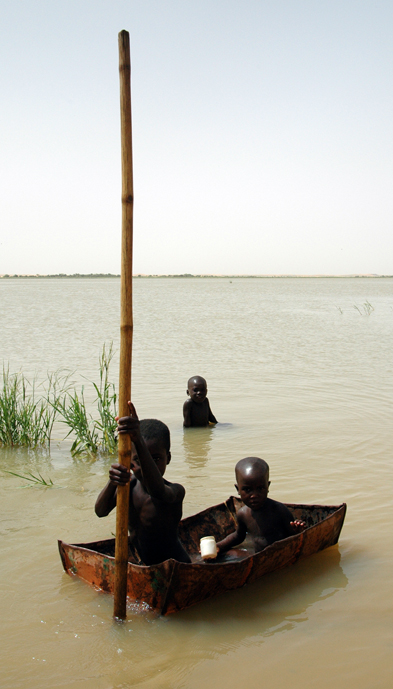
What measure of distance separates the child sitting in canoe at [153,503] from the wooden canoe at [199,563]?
194 millimetres

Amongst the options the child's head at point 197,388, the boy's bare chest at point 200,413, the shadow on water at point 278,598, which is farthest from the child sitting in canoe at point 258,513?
the boy's bare chest at point 200,413

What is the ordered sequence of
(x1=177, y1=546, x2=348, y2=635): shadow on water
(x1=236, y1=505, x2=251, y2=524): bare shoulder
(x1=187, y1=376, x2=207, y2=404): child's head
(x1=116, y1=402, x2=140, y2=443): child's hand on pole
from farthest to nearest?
1. (x1=187, y1=376, x2=207, y2=404): child's head
2. (x1=236, y1=505, x2=251, y2=524): bare shoulder
3. (x1=177, y1=546, x2=348, y2=635): shadow on water
4. (x1=116, y1=402, x2=140, y2=443): child's hand on pole

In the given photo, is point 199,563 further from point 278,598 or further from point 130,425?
point 130,425

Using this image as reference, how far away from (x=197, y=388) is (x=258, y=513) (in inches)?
154

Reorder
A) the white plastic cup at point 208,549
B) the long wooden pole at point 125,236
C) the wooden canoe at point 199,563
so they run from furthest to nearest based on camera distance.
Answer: the white plastic cup at point 208,549
the wooden canoe at point 199,563
the long wooden pole at point 125,236

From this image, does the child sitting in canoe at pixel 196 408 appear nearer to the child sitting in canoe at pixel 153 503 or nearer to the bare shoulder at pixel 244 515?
the bare shoulder at pixel 244 515

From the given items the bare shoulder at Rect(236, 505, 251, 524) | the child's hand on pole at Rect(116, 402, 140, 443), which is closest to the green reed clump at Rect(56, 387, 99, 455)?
the bare shoulder at Rect(236, 505, 251, 524)

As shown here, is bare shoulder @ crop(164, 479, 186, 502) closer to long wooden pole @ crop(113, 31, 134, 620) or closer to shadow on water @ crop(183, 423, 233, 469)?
long wooden pole @ crop(113, 31, 134, 620)

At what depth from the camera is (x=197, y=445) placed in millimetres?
7633

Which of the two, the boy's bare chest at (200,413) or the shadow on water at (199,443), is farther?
the boy's bare chest at (200,413)

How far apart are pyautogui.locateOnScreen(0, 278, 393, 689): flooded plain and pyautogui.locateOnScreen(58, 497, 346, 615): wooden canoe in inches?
4.6

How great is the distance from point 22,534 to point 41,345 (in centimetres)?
1117

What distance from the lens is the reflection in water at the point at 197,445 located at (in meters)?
7.01

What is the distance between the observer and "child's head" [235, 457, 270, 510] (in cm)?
405
